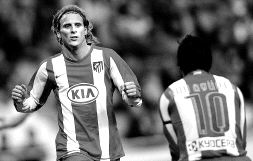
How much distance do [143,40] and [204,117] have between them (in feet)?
27.8

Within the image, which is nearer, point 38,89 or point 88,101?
point 88,101

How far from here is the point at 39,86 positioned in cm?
685

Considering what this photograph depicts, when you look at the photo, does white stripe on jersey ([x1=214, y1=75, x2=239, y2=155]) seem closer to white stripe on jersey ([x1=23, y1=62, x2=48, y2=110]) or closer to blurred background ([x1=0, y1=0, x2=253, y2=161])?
white stripe on jersey ([x1=23, y1=62, x2=48, y2=110])

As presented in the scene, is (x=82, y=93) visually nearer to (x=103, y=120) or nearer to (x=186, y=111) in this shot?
(x=103, y=120)

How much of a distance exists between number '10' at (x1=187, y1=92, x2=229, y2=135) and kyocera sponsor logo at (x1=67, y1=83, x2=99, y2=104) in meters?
1.21

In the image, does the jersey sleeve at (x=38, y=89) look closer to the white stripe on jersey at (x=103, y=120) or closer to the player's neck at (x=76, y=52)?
the player's neck at (x=76, y=52)

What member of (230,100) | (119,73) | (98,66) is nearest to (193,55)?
(230,100)

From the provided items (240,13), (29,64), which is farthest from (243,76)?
(29,64)

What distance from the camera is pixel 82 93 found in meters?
6.61

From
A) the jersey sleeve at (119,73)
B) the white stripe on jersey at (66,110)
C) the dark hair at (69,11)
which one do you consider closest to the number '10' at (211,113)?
the jersey sleeve at (119,73)

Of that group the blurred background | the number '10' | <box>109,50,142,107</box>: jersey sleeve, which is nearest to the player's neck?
<box>109,50,142,107</box>: jersey sleeve

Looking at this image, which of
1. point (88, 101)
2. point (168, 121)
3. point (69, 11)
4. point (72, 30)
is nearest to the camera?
point (168, 121)

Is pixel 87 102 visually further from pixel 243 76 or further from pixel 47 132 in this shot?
pixel 243 76

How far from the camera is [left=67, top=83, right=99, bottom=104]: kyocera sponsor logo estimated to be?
6578 mm
